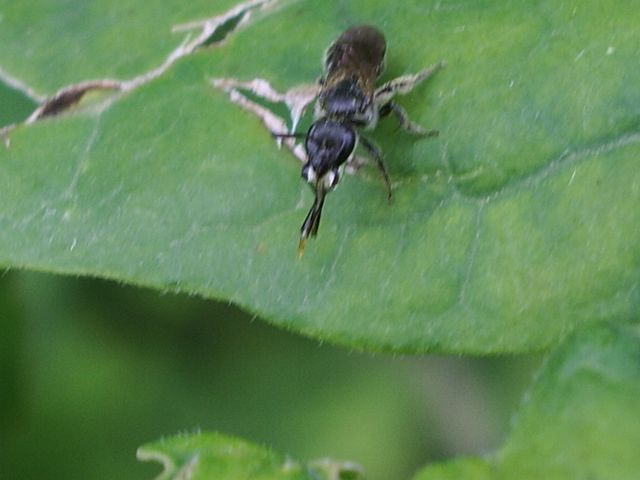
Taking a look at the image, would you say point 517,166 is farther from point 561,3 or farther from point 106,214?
point 106,214

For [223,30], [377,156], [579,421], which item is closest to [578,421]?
[579,421]

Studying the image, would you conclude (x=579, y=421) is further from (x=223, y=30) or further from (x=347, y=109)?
(x=223, y=30)

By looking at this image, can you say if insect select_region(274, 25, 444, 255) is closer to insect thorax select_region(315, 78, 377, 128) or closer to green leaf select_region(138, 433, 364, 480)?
insect thorax select_region(315, 78, 377, 128)

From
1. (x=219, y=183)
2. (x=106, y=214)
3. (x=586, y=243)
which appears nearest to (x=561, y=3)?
(x=586, y=243)

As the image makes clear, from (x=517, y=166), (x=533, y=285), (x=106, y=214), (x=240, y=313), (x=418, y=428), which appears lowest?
(x=418, y=428)

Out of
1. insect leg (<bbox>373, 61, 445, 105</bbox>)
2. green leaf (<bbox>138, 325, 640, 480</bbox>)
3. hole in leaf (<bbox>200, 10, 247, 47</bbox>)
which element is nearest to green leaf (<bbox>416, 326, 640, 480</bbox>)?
green leaf (<bbox>138, 325, 640, 480</bbox>)

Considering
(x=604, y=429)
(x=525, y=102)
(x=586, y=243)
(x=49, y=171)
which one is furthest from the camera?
(x=49, y=171)
